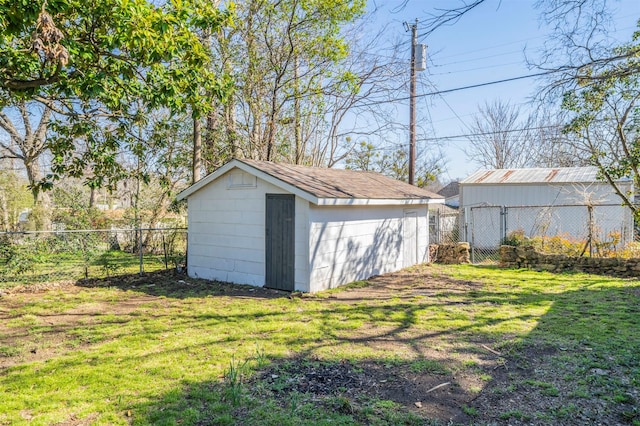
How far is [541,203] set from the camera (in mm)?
14742

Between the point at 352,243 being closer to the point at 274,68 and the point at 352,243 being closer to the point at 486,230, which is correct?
the point at 274,68

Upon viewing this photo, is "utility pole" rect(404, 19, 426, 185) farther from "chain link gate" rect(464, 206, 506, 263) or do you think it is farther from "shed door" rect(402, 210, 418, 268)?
"chain link gate" rect(464, 206, 506, 263)

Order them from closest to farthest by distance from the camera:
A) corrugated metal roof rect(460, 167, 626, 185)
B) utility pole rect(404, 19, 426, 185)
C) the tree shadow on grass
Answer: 1. the tree shadow on grass
2. utility pole rect(404, 19, 426, 185)
3. corrugated metal roof rect(460, 167, 626, 185)

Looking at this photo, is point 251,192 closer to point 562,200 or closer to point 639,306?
point 639,306

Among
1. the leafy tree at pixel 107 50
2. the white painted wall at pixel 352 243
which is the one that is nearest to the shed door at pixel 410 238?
the white painted wall at pixel 352 243

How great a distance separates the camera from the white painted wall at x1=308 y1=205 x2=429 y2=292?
809 centimetres

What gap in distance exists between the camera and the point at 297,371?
4133 mm

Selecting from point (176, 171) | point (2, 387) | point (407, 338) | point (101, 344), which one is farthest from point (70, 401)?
point (176, 171)

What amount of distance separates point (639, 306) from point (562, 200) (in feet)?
29.4

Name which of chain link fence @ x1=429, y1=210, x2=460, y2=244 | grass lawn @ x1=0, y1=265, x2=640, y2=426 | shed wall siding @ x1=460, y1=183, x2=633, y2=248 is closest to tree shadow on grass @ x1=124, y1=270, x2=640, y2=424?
grass lawn @ x1=0, y1=265, x2=640, y2=426

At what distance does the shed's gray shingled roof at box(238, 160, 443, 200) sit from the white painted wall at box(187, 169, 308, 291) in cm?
36

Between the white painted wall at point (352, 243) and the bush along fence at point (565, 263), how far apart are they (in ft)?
10.3

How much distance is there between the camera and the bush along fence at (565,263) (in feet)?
32.0

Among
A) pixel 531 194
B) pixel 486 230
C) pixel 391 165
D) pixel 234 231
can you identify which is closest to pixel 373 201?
pixel 234 231
